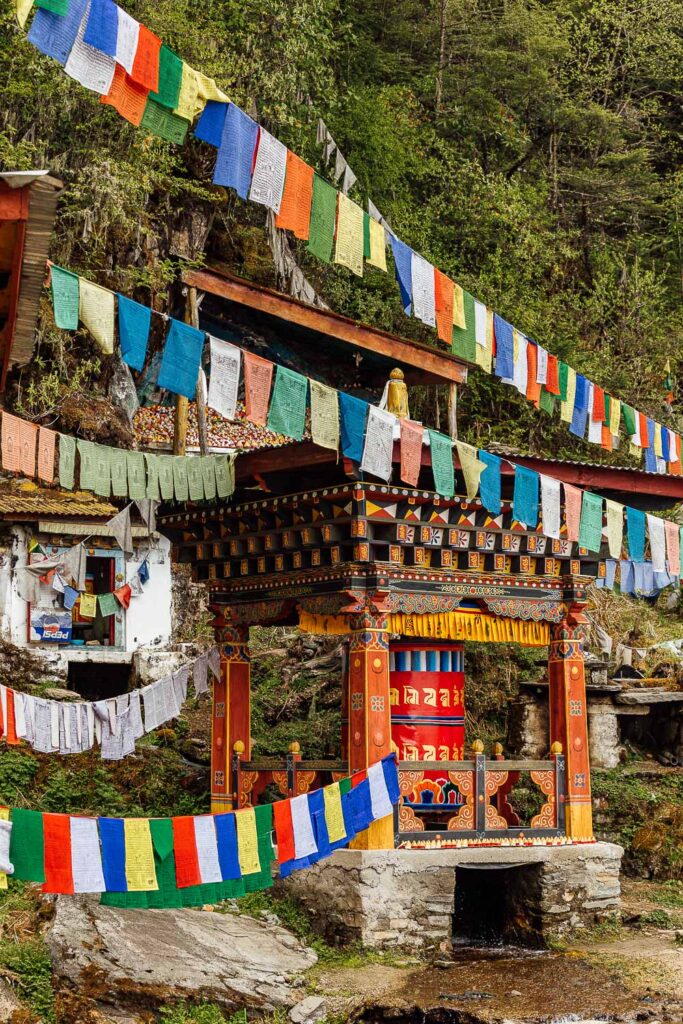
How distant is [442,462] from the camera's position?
11695 millimetres

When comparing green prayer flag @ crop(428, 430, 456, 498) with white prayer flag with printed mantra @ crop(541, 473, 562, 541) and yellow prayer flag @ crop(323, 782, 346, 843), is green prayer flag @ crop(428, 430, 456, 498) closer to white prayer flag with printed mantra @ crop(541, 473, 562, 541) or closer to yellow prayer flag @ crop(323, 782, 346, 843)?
white prayer flag with printed mantra @ crop(541, 473, 562, 541)

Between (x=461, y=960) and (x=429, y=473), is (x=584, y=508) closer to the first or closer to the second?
(x=429, y=473)

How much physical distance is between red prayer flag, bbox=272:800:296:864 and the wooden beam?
9690mm

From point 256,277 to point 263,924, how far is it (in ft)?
55.5

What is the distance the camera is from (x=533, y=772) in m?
13.2

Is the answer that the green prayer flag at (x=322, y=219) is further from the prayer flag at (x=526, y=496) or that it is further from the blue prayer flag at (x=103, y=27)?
the prayer flag at (x=526, y=496)

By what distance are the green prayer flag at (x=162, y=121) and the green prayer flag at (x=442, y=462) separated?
3.77 m

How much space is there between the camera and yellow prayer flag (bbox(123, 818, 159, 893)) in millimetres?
9148

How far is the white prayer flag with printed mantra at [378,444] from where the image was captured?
11062mm

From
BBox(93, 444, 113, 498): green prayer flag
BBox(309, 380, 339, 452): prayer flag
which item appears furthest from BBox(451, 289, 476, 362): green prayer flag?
BBox(93, 444, 113, 498): green prayer flag

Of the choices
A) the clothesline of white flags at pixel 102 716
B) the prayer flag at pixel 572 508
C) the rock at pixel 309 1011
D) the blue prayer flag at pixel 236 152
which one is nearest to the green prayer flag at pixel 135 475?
the clothesline of white flags at pixel 102 716

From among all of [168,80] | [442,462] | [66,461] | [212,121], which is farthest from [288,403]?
[168,80]

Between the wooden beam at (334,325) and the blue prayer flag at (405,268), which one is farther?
the wooden beam at (334,325)

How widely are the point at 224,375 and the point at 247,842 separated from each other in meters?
3.77
